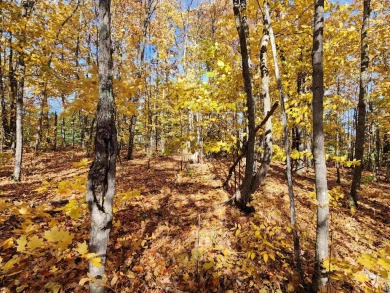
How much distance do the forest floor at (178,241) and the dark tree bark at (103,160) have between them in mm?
254

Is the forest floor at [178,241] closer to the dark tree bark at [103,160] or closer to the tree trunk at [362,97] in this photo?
the dark tree bark at [103,160]

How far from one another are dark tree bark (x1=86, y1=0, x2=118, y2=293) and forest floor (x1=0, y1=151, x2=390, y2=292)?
10.0 inches

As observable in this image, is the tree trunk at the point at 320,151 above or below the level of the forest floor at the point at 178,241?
above

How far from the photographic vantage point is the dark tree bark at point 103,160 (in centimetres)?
225

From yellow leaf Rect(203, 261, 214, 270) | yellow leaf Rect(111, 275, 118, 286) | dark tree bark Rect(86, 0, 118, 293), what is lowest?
yellow leaf Rect(203, 261, 214, 270)

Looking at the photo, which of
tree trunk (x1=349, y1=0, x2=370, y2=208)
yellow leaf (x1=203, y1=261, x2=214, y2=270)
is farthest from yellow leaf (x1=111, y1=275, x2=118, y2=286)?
tree trunk (x1=349, y1=0, x2=370, y2=208)

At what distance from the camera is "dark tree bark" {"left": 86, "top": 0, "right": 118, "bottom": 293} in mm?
2252

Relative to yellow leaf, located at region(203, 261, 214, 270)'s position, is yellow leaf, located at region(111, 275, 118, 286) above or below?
above

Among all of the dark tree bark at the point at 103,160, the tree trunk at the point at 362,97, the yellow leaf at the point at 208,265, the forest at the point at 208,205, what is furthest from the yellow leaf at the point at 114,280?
the tree trunk at the point at 362,97

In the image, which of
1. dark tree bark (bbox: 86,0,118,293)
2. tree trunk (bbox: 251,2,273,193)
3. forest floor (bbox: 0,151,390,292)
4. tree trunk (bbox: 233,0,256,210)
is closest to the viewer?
dark tree bark (bbox: 86,0,118,293)

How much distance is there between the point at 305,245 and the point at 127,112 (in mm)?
4893

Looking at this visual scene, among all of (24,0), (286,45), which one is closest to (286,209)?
(286,45)

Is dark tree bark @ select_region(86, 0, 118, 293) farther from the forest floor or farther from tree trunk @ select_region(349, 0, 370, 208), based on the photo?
tree trunk @ select_region(349, 0, 370, 208)

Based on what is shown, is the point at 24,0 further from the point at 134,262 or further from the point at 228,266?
the point at 228,266
